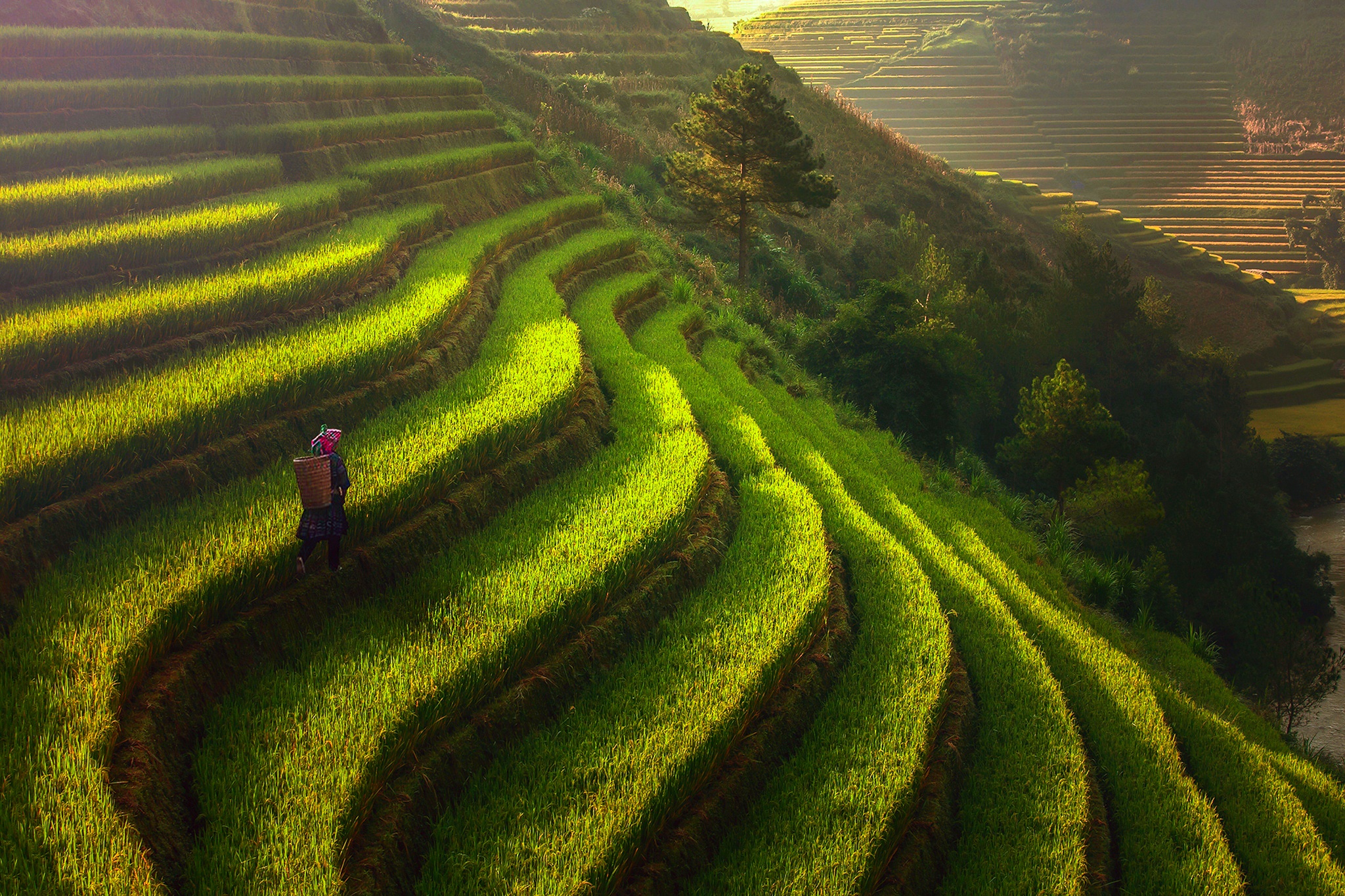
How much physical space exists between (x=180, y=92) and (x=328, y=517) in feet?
40.8

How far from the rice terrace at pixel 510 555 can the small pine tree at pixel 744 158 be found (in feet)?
0.41

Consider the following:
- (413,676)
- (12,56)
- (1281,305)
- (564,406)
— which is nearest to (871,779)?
(413,676)

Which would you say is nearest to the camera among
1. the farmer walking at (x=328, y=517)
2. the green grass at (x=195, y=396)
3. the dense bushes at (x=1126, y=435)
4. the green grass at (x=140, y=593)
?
the green grass at (x=140, y=593)

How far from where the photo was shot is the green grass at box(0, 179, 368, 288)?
827 centimetres

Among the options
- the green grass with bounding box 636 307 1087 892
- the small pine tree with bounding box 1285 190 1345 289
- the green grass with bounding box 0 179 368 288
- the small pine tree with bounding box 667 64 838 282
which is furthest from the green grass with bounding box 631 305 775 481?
the small pine tree with bounding box 1285 190 1345 289

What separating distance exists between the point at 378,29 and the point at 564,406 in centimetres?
1809

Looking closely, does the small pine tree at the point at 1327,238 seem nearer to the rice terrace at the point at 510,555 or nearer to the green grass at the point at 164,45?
the rice terrace at the point at 510,555

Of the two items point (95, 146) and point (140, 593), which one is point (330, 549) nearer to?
point (140, 593)

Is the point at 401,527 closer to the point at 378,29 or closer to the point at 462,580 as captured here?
the point at 462,580

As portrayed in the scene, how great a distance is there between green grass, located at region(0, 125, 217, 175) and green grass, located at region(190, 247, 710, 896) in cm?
934

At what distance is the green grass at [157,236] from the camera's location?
8.27 meters

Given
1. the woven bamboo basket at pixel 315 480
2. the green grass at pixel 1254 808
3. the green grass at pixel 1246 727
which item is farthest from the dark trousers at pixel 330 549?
the green grass at pixel 1246 727

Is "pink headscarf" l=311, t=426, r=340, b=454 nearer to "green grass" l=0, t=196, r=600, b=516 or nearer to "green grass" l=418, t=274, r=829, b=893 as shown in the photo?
"green grass" l=0, t=196, r=600, b=516

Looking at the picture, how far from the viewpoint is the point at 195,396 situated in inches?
249
